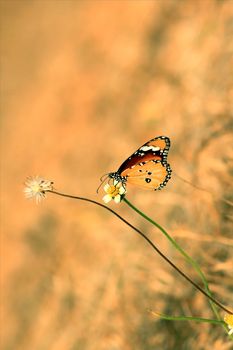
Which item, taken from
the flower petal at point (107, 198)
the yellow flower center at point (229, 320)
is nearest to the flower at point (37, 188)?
the flower petal at point (107, 198)

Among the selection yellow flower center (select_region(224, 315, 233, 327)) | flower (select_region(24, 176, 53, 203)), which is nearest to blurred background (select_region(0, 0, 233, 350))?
yellow flower center (select_region(224, 315, 233, 327))

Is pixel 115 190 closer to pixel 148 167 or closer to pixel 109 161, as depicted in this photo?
pixel 148 167

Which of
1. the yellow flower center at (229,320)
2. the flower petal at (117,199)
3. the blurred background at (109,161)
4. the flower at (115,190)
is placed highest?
the blurred background at (109,161)

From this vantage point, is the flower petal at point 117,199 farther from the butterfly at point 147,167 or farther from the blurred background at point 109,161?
the blurred background at point 109,161

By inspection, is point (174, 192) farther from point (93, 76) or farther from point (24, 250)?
point (93, 76)

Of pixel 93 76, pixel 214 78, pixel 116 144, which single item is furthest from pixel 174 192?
pixel 93 76

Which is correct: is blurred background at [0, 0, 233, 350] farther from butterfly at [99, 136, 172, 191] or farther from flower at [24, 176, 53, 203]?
flower at [24, 176, 53, 203]
